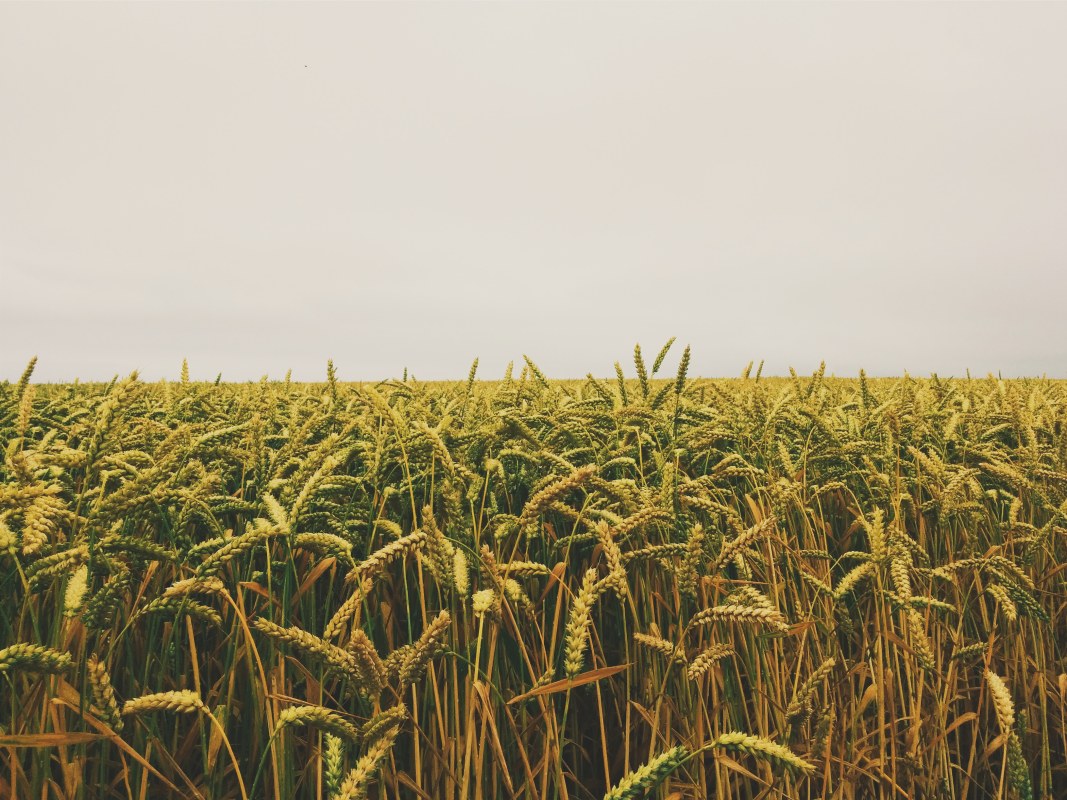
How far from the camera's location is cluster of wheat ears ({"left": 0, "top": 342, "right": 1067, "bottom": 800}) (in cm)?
122

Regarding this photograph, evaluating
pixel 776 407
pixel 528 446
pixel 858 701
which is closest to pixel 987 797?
pixel 858 701

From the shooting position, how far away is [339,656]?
102cm

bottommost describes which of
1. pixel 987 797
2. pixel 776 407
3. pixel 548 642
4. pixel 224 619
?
pixel 987 797

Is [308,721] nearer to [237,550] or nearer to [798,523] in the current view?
[237,550]

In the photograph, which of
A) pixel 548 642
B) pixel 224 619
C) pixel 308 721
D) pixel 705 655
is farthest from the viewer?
pixel 548 642

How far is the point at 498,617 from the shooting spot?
135 cm

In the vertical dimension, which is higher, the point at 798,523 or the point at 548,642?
the point at 798,523

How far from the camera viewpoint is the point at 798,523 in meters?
2.67

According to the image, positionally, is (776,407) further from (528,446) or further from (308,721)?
(308,721)

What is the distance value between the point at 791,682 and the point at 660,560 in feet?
2.89

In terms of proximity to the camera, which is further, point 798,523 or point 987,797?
point 798,523

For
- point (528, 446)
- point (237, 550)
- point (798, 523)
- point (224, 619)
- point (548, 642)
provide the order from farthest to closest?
point (798, 523), point (528, 446), point (548, 642), point (224, 619), point (237, 550)

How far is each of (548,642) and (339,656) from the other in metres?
1.10

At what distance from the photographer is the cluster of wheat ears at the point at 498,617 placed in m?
1.22
